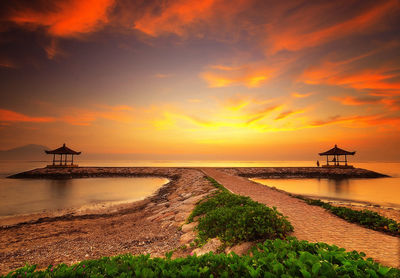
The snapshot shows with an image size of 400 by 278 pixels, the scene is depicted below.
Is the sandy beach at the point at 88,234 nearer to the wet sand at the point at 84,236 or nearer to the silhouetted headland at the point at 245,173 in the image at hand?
the wet sand at the point at 84,236

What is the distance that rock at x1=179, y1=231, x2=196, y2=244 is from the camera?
253 inches

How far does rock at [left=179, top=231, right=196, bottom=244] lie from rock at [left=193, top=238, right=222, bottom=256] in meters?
0.83

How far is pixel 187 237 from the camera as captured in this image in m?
6.68

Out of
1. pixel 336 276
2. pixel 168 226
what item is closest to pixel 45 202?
pixel 168 226

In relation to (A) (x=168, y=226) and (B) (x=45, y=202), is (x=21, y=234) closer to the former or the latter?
(A) (x=168, y=226)

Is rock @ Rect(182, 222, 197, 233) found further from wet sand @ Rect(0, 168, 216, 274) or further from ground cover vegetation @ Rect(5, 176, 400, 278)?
ground cover vegetation @ Rect(5, 176, 400, 278)

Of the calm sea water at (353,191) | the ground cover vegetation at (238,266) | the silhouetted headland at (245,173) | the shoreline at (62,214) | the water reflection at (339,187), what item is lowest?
the shoreline at (62,214)

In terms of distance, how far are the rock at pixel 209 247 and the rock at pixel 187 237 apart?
0.83 meters

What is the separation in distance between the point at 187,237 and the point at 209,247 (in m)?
1.42

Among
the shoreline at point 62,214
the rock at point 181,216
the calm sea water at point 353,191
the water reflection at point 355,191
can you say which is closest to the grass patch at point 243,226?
the rock at point 181,216

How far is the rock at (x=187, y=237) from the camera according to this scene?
642 centimetres

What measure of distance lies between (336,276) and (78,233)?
9957 millimetres

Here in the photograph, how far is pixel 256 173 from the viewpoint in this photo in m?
37.0

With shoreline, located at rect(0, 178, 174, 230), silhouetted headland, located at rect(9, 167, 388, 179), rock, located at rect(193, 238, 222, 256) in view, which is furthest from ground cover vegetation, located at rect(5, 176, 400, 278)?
silhouetted headland, located at rect(9, 167, 388, 179)
